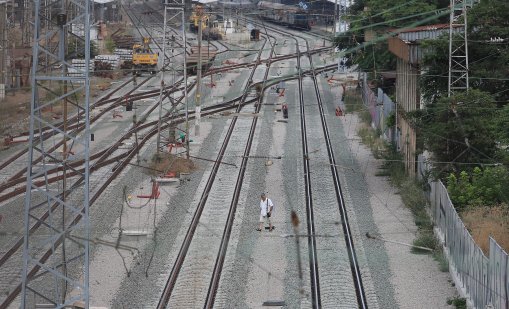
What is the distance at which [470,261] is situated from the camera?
1387cm

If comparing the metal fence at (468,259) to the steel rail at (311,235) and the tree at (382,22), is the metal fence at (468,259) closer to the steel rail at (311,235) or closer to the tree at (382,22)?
the steel rail at (311,235)

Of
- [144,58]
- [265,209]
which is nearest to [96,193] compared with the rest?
[265,209]

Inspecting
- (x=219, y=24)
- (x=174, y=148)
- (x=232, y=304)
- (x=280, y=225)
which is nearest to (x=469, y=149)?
(x=280, y=225)

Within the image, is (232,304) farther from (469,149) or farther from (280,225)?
(469,149)

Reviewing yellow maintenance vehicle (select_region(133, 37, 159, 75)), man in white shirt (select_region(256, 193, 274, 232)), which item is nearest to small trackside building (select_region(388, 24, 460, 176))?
man in white shirt (select_region(256, 193, 274, 232))

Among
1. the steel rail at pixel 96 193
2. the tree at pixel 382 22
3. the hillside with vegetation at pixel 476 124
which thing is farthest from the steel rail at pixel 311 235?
the tree at pixel 382 22

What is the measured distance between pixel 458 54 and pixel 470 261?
368 inches

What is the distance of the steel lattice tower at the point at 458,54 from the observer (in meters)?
20.8

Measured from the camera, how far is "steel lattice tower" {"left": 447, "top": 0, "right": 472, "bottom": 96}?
2078 centimetres

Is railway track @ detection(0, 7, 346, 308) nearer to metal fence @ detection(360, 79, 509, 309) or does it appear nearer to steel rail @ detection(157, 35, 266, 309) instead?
steel rail @ detection(157, 35, 266, 309)

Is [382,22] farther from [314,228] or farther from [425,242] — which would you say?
[425,242]

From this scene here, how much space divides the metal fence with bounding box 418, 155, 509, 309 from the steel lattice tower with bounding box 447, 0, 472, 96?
326cm

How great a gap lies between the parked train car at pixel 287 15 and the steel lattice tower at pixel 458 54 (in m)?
40.0

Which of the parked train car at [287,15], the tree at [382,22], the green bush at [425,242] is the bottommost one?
the green bush at [425,242]
